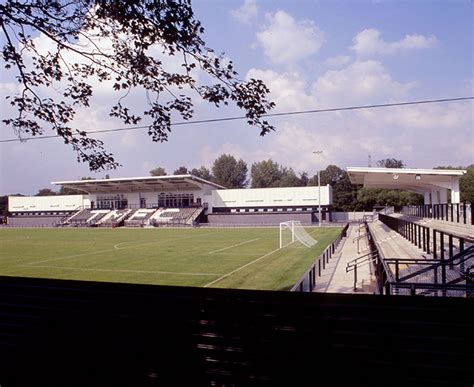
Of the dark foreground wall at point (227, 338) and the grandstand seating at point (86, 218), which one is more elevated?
the dark foreground wall at point (227, 338)

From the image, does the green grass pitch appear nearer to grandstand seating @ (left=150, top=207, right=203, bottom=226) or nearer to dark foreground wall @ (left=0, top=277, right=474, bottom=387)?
dark foreground wall @ (left=0, top=277, right=474, bottom=387)

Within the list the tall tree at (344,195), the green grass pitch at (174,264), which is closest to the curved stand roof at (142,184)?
the tall tree at (344,195)

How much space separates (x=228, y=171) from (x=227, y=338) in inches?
3812

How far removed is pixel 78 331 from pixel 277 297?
193 cm

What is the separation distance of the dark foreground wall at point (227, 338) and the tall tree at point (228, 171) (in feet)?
314

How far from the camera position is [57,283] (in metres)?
4.53

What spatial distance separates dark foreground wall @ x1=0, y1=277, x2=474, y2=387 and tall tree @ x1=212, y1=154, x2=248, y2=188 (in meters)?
95.7

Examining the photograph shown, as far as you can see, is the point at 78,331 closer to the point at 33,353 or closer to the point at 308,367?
the point at 33,353

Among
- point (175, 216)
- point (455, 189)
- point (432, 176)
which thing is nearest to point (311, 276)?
point (455, 189)

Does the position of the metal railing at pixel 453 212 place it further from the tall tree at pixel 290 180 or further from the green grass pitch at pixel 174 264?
the tall tree at pixel 290 180

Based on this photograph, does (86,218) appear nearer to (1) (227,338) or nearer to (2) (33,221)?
(2) (33,221)

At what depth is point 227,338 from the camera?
348cm

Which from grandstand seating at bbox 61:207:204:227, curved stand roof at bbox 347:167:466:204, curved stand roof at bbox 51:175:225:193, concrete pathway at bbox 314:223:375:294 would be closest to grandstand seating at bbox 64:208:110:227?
grandstand seating at bbox 61:207:204:227

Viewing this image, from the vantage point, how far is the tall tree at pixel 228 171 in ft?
328
